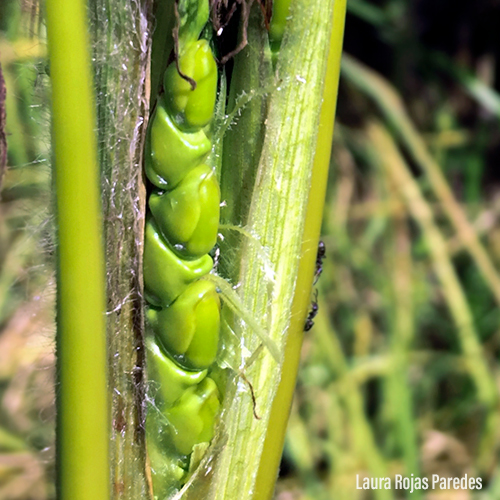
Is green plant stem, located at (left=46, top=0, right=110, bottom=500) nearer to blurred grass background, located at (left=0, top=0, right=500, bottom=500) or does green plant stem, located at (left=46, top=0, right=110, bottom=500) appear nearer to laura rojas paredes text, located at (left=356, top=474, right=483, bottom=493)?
blurred grass background, located at (left=0, top=0, right=500, bottom=500)

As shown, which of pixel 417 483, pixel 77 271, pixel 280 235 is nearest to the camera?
pixel 77 271

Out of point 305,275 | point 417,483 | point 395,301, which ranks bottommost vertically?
point 417,483

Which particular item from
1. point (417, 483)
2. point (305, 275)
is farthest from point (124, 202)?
point (417, 483)

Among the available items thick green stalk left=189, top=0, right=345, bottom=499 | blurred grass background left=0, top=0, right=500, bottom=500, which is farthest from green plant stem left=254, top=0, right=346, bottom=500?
blurred grass background left=0, top=0, right=500, bottom=500

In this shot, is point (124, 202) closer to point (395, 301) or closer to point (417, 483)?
point (417, 483)

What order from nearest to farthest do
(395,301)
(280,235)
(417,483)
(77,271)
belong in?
(77,271), (280,235), (417,483), (395,301)

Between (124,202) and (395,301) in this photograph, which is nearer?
(124,202)

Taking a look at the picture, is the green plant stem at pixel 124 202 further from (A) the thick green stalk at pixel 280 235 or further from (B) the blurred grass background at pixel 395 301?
(B) the blurred grass background at pixel 395 301
